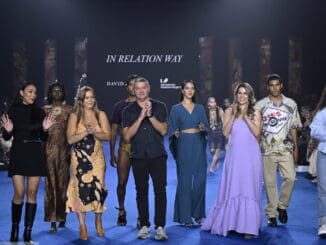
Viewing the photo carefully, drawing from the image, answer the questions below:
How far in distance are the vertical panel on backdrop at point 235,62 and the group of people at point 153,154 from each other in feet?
30.8

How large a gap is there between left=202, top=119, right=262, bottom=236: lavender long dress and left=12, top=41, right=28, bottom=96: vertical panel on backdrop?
10713mm

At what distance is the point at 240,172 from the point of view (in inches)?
213

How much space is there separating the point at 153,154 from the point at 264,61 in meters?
10.4

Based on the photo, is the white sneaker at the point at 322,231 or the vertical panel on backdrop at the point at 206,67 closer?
the white sneaker at the point at 322,231

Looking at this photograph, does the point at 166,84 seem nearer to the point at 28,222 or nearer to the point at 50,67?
the point at 50,67

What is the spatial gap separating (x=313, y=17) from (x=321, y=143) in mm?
9448

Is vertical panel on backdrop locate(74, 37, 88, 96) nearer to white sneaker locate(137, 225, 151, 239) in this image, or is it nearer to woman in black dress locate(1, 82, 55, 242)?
woman in black dress locate(1, 82, 55, 242)

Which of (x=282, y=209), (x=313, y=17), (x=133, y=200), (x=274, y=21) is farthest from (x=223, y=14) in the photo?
(x=282, y=209)

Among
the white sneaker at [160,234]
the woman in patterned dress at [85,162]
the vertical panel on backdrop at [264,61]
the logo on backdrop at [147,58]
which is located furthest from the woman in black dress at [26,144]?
the vertical panel on backdrop at [264,61]

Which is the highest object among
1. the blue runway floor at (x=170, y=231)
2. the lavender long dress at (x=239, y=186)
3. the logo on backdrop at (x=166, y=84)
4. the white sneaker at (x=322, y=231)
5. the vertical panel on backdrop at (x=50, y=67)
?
the vertical panel on backdrop at (x=50, y=67)

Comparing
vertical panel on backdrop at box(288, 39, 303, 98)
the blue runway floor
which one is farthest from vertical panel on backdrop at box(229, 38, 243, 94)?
the blue runway floor

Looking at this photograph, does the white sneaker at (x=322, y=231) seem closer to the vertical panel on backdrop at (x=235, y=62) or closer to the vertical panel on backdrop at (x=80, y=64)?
the vertical panel on backdrop at (x=235, y=62)

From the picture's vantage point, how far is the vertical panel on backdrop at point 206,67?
15086 mm

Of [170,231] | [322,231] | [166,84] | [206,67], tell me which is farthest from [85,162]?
[206,67]
